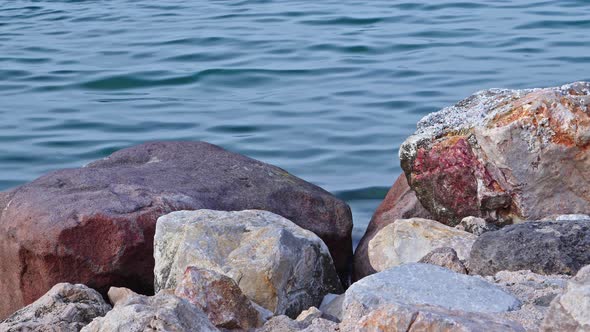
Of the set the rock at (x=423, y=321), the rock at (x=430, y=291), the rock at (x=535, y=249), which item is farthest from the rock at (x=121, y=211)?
the rock at (x=423, y=321)

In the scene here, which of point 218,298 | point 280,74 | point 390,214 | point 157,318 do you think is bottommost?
point 280,74

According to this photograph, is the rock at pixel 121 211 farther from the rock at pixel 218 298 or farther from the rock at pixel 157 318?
the rock at pixel 157 318

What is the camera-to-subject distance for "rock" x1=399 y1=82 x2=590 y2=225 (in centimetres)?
448

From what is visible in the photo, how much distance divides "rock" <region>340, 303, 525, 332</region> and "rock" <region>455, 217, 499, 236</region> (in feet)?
5.91

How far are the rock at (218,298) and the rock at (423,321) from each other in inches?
28.4

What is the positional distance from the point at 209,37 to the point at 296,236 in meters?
7.15

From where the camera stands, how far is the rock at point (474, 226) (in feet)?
14.9

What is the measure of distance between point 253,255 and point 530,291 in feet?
3.57

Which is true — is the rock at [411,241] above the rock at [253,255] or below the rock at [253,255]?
below

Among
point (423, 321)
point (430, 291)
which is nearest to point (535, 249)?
point (430, 291)

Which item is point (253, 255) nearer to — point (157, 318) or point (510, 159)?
point (157, 318)

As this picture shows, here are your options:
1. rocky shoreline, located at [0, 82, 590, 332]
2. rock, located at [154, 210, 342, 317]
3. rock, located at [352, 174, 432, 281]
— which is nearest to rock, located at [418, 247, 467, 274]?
rocky shoreline, located at [0, 82, 590, 332]

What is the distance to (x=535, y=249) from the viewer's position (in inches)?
147

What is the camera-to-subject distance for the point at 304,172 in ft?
23.4
